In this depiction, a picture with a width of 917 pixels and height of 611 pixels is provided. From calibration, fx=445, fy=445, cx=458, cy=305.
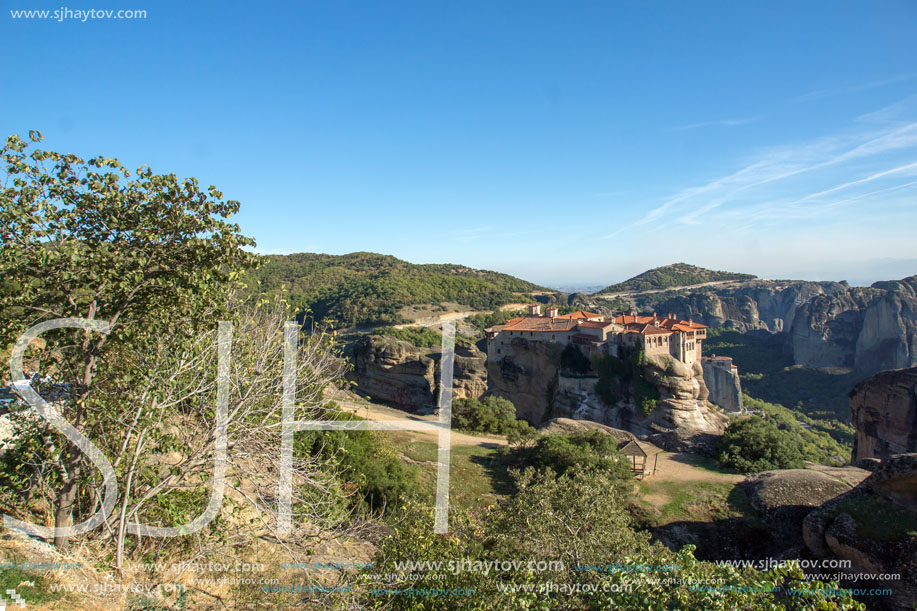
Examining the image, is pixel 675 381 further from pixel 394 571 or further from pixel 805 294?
pixel 805 294

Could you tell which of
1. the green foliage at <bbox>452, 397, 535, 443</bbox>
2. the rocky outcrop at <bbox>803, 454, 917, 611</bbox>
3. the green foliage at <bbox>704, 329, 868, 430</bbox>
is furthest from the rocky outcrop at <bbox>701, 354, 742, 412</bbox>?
the rocky outcrop at <bbox>803, 454, 917, 611</bbox>

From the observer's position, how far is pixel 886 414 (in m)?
26.0

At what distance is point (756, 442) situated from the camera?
21.4 metres

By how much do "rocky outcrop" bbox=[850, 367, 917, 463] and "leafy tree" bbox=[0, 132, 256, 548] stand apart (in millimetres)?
34316

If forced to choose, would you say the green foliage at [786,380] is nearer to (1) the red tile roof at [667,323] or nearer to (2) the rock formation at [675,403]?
(1) the red tile roof at [667,323]

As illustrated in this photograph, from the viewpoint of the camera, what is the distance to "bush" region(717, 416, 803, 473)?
20484 mm

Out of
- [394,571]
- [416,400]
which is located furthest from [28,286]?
[416,400]

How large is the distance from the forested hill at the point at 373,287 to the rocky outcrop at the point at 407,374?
18004 millimetres

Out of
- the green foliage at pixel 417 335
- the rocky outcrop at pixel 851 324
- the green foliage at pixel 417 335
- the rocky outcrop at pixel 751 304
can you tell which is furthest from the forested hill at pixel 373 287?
the rocky outcrop at pixel 851 324

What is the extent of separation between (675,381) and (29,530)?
34.6 meters

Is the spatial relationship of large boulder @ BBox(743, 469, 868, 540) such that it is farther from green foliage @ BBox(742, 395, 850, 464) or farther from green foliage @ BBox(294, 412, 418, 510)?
green foliage @ BBox(742, 395, 850, 464)

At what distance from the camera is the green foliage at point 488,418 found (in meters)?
28.5

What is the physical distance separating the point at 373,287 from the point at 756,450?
61446 millimetres

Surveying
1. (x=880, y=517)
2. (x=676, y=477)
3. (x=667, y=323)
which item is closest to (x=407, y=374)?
(x=667, y=323)
